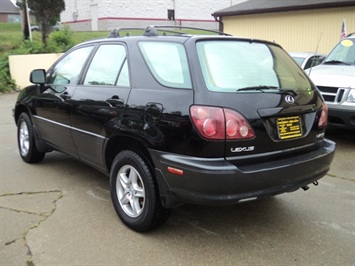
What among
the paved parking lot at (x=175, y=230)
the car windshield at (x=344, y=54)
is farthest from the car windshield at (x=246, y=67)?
the car windshield at (x=344, y=54)

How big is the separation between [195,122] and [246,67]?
76 centimetres

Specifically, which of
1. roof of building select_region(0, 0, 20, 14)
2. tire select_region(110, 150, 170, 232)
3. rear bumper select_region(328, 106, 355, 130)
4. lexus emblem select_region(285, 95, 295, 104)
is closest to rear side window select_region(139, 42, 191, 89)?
tire select_region(110, 150, 170, 232)

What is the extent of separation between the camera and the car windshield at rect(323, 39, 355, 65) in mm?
7312

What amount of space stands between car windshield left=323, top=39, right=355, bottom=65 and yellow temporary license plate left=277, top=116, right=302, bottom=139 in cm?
469

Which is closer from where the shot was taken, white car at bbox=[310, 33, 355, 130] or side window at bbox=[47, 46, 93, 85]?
side window at bbox=[47, 46, 93, 85]

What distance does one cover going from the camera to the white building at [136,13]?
35.2m

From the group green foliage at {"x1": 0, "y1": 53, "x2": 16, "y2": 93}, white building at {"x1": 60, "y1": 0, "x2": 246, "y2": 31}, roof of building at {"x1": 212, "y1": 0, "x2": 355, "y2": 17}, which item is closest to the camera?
green foliage at {"x1": 0, "y1": 53, "x2": 16, "y2": 93}

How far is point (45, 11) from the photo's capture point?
1638 cm

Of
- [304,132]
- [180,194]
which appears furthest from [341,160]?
[180,194]

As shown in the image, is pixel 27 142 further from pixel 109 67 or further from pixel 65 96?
pixel 109 67

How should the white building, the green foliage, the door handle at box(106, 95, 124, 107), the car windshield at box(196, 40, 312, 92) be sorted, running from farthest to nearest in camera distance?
the white building
the green foliage
the door handle at box(106, 95, 124, 107)
the car windshield at box(196, 40, 312, 92)

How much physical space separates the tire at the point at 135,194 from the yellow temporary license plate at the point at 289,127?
1.11m

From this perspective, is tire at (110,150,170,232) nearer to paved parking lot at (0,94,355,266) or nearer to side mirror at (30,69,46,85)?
paved parking lot at (0,94,355,266)

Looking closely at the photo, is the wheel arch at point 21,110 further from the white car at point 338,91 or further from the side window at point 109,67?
the white car at point 338,91
